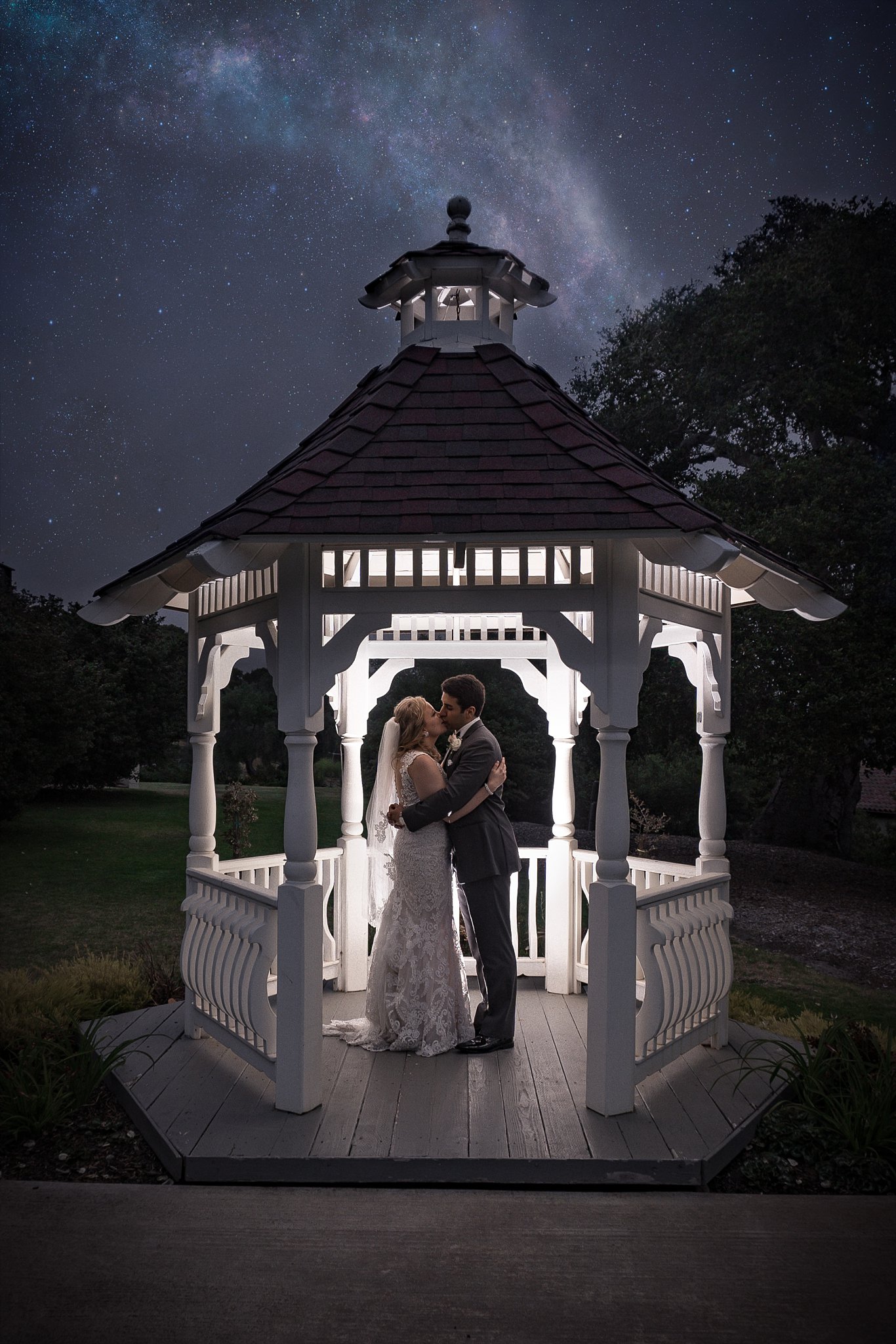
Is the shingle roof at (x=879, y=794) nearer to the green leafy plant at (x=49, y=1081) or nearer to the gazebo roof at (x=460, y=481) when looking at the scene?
the gazebo roof at (x=460, y=481)

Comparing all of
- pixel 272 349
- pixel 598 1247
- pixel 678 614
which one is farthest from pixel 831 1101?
pixel 272 349

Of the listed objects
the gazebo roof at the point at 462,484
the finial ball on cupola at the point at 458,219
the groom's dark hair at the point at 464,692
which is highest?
the finial ball on cupola at the point at 458,219

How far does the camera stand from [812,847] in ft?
53.1

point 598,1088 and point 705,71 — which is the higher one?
point 705,71

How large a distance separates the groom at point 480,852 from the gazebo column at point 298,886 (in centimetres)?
88

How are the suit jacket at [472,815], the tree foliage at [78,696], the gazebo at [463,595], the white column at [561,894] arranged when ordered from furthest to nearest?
the tree foliage at [78,696] < the white column at [561,894] < the suit jacket at [472,815] < the gazebo at [463,595]

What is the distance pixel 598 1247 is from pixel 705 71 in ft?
55.9

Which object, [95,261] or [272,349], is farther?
[272,349]

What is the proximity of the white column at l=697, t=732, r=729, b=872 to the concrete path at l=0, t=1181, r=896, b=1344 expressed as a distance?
2.05m

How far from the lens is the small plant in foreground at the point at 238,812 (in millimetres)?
9523

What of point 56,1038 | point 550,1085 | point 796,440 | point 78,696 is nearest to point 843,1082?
point 550,1085

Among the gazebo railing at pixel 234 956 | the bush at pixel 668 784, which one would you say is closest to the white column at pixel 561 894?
the gazebo railing at pixel 234 956

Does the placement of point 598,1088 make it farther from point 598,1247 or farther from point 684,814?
point 684,814

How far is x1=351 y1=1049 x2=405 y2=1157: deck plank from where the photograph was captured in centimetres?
416
